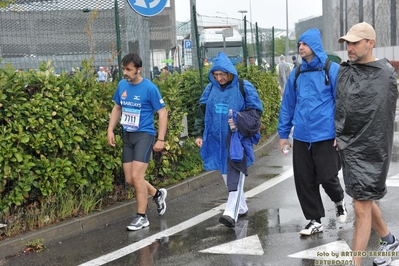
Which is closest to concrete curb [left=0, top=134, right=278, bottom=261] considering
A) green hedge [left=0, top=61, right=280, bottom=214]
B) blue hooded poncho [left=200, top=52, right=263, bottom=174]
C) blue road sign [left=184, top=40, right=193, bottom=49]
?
green hedge [left=0, top=61, right=280, bottom=214]

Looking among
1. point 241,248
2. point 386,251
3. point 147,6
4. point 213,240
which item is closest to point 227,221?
point 213,240

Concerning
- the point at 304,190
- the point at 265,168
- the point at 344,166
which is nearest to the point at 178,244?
the point at 304,190

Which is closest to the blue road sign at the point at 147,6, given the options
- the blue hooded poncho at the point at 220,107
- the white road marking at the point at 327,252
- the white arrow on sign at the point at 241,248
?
the blue hooded poncho at the point at 220,107

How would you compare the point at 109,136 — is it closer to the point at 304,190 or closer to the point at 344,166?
the point at 304,190

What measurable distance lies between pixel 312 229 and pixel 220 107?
1536 mm

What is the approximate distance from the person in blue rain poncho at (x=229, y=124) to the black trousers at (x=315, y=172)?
739mm

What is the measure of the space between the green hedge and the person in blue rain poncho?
45.8 inches

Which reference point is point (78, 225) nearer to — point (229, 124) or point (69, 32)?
point (229, 124)

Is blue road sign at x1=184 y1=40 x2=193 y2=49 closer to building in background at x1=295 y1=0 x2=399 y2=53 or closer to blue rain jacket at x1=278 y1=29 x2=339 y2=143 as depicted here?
blue rain jacket at x1=278 y1=29 x2=339 y2=143

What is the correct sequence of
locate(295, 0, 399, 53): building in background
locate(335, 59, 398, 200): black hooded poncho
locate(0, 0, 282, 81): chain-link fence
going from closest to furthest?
locate(335, 59, 398, 200): black hooded poncho
locate(0, 0, 282, 81): chain-link fence
locate(295, 0, 399, 53): building in background

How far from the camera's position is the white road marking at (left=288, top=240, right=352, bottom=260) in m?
5.40

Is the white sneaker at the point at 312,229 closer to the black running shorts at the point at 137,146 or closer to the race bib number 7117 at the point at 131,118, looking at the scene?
the black running shorts at the point at 137,146

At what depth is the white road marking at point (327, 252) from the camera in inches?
213

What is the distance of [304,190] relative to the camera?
20.1ft
